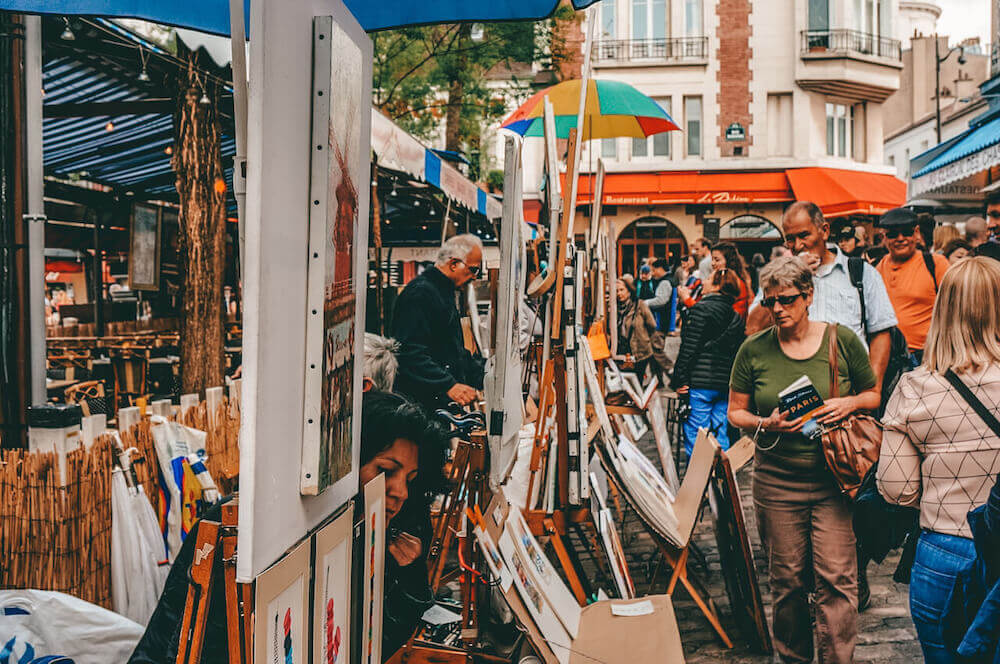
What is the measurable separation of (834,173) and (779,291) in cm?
2275

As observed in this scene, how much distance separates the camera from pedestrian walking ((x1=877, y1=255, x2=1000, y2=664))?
265cm

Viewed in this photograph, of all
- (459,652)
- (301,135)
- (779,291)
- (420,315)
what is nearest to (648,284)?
(420,315)

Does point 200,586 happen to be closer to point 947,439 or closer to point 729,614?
point 947,439

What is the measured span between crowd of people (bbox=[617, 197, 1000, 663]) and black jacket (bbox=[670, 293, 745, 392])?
0.4 inches

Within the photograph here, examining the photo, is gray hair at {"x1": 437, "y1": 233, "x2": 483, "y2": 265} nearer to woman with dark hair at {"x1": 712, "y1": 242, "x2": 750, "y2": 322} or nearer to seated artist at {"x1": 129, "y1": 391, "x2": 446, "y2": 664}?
woman with dark hair at {"x1": 712, "y1": 242, "x2": 750, "y2": 322}

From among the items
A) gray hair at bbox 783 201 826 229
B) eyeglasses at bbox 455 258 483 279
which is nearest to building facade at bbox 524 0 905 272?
eyeglasses at bbox 455 258 483 279

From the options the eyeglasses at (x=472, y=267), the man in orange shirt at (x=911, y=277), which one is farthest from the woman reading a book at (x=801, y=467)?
the man in orange shirt at (x=911, y=277)

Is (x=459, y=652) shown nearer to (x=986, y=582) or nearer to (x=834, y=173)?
(x=986, y=582)

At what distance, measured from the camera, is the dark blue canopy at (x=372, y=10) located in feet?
9.05

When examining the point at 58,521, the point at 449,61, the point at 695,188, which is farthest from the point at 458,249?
the point at 695,188

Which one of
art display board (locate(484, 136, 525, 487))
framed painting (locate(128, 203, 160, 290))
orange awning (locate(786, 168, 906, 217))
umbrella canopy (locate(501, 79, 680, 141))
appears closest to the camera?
art display board (locate(484, 136, 525, 487))

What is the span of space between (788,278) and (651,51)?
2385 cm

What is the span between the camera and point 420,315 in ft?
16.5

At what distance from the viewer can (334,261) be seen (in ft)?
5.09
